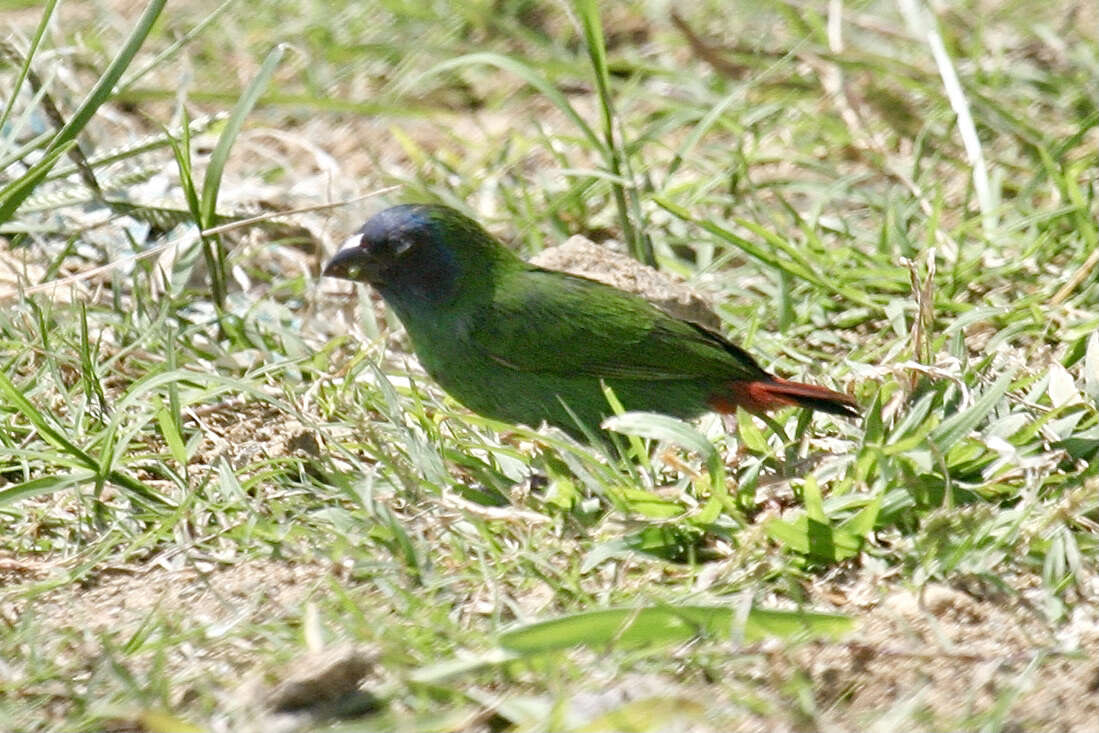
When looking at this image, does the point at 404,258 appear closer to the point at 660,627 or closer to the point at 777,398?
the point at 777,398

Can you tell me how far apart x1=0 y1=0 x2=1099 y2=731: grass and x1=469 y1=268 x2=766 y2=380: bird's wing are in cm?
19

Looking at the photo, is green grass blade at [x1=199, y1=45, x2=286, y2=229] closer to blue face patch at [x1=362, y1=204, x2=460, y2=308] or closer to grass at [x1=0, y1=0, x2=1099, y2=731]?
grass at [x1=0, y1=0, x2=1099, y2=731]

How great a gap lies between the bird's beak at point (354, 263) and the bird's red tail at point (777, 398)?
2.90 feet

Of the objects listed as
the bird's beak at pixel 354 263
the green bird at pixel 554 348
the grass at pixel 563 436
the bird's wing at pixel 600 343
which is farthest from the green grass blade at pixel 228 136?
the bird's wing at pixel 600 343

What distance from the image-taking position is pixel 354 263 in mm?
3859

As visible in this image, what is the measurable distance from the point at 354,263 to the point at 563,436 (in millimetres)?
714

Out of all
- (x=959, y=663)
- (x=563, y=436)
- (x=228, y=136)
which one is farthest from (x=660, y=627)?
(x=228, y=136)

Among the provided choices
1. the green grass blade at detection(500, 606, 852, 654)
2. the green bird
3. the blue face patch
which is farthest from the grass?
the blue face patch

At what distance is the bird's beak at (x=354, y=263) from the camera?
3.85m

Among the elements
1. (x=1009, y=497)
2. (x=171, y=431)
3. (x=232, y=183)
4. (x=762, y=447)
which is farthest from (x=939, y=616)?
(x=232, y=183)

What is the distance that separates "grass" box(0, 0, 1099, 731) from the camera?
2611mm

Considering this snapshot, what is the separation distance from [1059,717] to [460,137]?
342cm

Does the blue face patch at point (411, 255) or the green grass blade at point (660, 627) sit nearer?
the green grass blade at point (660, 627)

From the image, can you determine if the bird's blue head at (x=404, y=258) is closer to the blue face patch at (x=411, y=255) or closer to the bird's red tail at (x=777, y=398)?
the blue face patch at (x=411, y=255)
